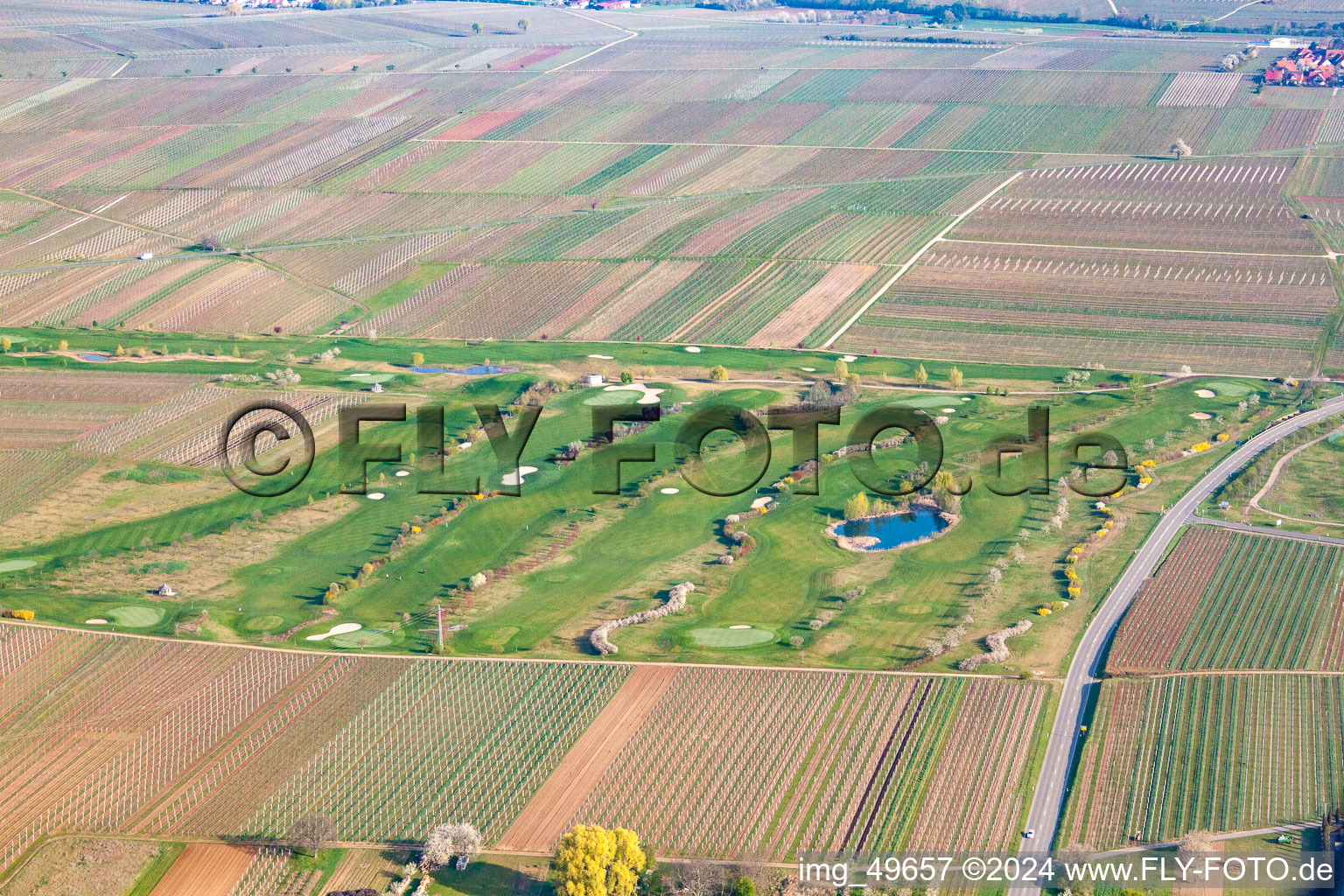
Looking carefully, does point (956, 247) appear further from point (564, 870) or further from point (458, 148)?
point (564, 870)

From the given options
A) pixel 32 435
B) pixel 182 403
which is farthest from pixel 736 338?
pixel 32 435

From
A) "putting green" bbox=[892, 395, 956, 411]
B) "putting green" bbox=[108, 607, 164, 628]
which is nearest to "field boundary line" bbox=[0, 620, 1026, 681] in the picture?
"putting green" bbox=[108, 607, 164, 628]

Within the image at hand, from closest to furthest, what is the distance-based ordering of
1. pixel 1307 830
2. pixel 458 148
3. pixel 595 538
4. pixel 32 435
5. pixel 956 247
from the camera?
pixel 1307 830, pixel 595 538, pixel 32 435, pixel 956 247, pixel 458 148

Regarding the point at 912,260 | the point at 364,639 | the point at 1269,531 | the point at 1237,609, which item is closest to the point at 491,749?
the point at 364,639

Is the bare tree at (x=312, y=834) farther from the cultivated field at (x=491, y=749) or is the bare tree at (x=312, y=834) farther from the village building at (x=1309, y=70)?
the village building at (x=1309, y=70)

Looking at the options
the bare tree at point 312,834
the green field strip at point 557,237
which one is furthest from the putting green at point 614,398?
the bare tree at point 312,834

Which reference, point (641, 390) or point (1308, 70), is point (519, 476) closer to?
point (641, 390)
